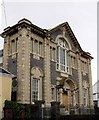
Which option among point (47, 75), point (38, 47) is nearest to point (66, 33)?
point (38, 47)


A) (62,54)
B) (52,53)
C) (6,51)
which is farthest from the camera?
(62,54)

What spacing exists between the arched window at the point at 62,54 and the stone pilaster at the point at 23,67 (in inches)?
208

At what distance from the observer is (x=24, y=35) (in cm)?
2223

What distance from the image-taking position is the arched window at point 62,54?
A: 2663 centimetres

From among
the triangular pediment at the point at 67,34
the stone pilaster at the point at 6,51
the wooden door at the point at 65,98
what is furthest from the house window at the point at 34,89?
the triangular pediment at the point at 67,34

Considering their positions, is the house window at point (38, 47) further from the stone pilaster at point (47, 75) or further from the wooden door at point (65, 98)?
the wooden door at point (65, 98)

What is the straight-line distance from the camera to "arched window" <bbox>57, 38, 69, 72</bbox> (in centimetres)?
2663

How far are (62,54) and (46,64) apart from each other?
398 centimetres

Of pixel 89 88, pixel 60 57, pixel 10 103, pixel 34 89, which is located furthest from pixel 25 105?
pixel 89 88

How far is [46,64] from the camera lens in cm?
2420

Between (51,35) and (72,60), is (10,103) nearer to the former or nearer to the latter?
(51,35)

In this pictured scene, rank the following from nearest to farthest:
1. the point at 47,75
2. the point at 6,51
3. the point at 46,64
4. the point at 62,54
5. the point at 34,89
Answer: the point at 34,89
the point at 47,75
the point at 6,51
the point at 46,64
the point at 62,54

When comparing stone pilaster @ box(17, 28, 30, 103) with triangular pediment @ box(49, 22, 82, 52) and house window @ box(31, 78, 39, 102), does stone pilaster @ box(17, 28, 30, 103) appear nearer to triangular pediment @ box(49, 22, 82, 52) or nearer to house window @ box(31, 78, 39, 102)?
house window @ box(31, 78, 39, 102)

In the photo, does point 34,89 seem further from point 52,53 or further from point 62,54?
point 62,54
